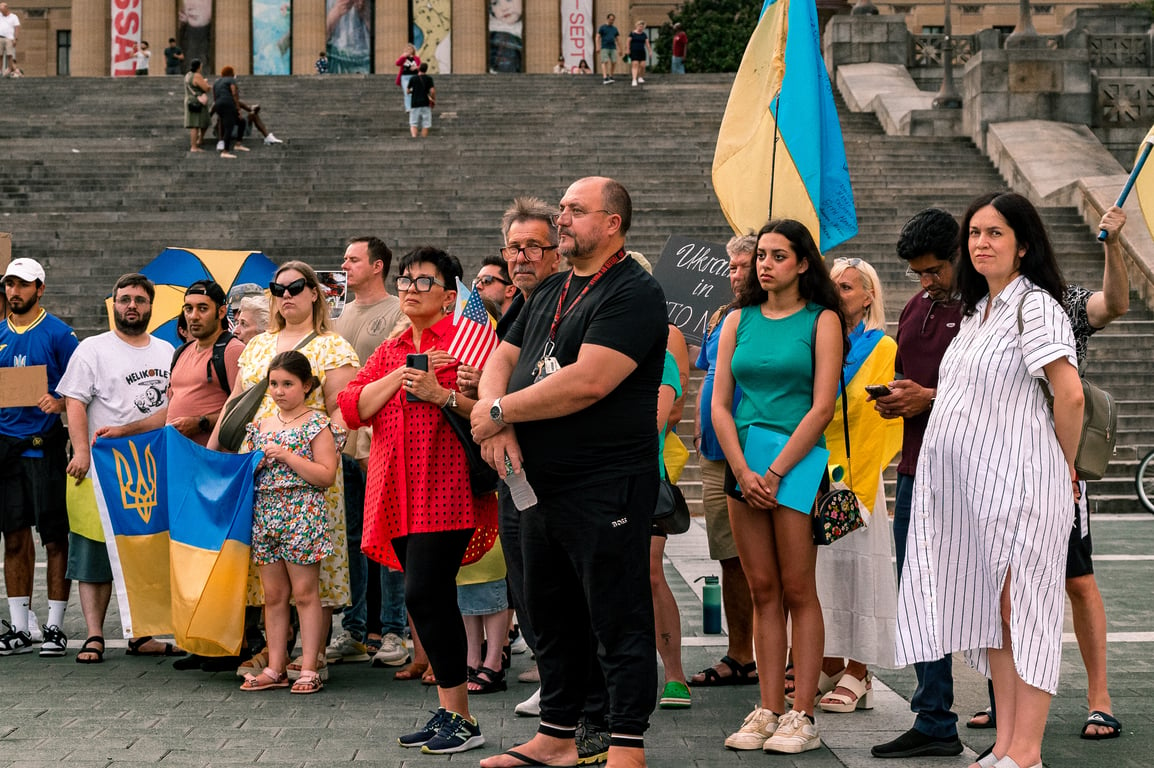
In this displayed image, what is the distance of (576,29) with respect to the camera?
2073 inches

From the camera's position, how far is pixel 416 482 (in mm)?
5582

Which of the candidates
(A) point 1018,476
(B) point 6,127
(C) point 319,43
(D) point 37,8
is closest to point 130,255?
(B) point 6,127

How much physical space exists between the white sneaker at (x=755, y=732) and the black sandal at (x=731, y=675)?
3.64 feet

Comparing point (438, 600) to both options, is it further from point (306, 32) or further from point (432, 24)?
point (432, 24)

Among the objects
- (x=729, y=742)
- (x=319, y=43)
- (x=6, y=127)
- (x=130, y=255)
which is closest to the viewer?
(x=729, y=742)

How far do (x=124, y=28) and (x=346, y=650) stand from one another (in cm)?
4931

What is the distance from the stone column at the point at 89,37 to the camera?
172ft

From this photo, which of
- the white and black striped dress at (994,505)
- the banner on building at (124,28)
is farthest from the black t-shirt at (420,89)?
the banner on building at (124,28)

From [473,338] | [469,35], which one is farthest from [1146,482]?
[469,35]

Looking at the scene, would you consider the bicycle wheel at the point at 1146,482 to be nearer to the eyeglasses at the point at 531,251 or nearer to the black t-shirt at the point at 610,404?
the eyeglasses at the point at 531,251

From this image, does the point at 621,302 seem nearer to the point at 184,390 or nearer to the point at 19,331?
the point at 184,390

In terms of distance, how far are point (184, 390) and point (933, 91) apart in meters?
24.2

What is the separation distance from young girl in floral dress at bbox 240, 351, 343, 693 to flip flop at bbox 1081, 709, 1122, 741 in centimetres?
340

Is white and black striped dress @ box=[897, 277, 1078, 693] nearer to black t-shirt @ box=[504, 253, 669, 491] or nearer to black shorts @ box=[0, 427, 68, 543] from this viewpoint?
black t-shirt @ box=[504, 253, 669, 491]
